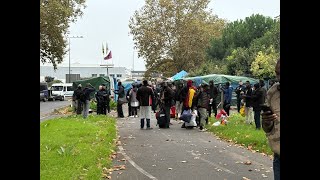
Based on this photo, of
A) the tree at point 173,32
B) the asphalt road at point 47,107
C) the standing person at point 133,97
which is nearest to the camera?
the standing person at point 133,97

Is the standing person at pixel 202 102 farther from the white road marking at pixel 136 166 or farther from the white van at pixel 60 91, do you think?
the white van at pixel 60 91

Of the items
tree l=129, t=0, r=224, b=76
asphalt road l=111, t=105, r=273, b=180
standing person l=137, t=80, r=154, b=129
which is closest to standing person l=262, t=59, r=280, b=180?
asphalt road l=111, t=105, r=273, b=180

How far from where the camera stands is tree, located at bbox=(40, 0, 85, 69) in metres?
34.9

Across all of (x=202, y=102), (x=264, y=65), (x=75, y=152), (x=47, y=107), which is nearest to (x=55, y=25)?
(x=47, y=107)

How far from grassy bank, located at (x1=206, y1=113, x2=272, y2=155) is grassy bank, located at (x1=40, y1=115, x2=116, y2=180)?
364 centimetres

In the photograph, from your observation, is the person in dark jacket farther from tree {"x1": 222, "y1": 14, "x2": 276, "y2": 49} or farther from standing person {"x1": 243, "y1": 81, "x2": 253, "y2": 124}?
tree {"x1": 222, "y1": 14, "x2": 276, "y2": 49}

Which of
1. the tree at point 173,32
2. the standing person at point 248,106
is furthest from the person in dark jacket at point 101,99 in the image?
the tree at point 173,32

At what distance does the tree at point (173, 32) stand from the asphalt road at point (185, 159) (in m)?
42.7

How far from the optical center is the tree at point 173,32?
58.4 meters

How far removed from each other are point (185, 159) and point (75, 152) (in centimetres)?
255
